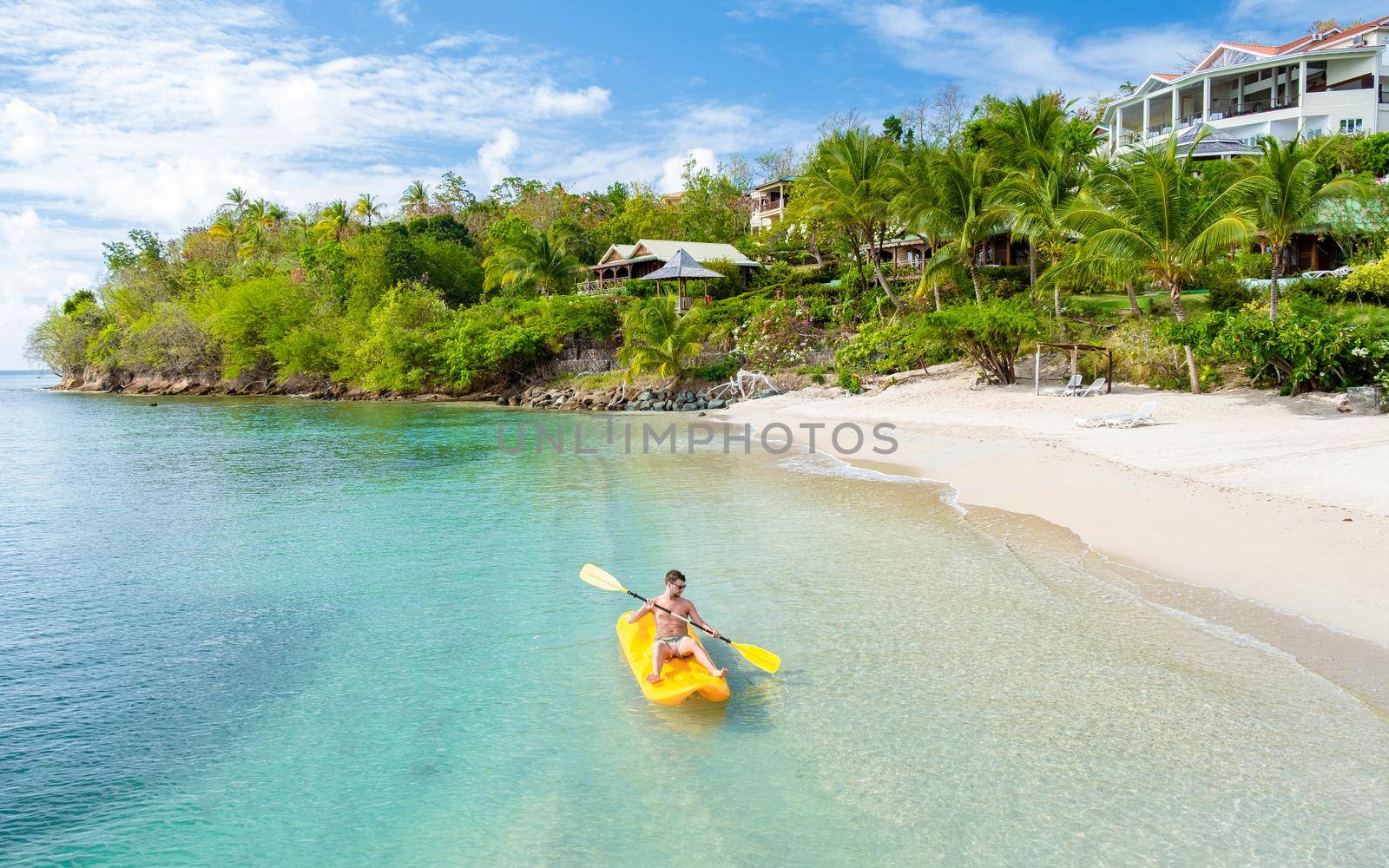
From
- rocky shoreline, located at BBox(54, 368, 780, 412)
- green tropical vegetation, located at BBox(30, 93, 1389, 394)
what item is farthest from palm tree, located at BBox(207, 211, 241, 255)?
rocky shoreline, located at BBox(54, 368, 780, 412)

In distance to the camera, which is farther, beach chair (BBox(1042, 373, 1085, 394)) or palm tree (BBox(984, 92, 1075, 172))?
palm tree (BBox(984, 92, 1075, 172))

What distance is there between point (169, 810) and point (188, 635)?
3817mm

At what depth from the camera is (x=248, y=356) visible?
51.9 meters

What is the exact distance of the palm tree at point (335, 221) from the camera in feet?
212

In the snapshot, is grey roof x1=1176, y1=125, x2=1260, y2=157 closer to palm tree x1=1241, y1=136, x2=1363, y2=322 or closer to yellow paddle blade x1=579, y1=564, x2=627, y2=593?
palm tree x1=1241, y1=136, x2=1363, y2=322

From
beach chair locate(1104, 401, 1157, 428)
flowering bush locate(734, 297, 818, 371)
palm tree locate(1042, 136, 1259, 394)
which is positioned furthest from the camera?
flowering bush locate(734, 297, 818, 371)

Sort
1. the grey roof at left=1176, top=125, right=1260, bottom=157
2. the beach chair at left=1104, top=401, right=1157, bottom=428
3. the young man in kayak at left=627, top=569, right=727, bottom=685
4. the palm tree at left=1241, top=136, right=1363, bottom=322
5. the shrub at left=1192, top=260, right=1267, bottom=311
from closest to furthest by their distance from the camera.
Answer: the young man in kayak at left=627, top=569, right=727, bottom=685 → the beach chair at left=1104, top=401, right=1157, bottom=428 → the palm tree at left=1241, top=136, right=1363, bottom=322 → the shrub at left=1192, top=260, right=1267, bottom=311 → the grey roof at left=1176, top=125, right=1260, bottom=157

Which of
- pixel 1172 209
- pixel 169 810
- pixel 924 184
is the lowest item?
pixel 169 810

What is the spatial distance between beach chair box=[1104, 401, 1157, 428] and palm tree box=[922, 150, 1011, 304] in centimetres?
1154

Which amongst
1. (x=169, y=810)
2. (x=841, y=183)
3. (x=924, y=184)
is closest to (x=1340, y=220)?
(x=924, y=184)

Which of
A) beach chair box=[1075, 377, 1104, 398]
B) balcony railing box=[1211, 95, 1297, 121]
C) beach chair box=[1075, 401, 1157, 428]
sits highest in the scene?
balcony railing box=[1211, 95, 1297, 121]

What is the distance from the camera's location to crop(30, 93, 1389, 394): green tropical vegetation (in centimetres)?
1955

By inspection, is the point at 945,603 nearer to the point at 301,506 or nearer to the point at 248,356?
the point at 301,506

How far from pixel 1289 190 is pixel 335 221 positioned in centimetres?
6321
